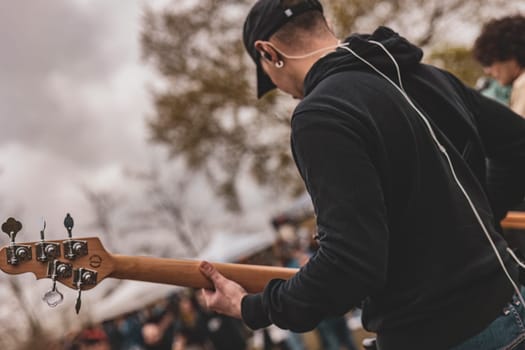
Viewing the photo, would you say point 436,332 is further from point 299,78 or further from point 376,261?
point 299,78

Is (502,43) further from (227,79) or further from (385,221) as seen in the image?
(227,79)

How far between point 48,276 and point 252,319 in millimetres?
623

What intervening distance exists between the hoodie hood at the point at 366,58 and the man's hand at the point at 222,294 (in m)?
0.64

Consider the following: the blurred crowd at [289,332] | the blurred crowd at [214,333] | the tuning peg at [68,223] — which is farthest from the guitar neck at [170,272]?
the blurred crowd at [214,333]

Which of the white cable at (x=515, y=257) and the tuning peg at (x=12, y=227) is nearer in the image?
the white cable at (x=515, y=257)

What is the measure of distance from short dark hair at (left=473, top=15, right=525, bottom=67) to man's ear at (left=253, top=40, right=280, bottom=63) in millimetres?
2139

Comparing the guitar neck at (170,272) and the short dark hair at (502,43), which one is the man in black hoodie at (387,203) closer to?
the guitar neck at (170,272)

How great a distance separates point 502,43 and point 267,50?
216cm

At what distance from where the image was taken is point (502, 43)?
3.50m

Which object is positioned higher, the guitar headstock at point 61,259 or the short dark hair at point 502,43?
the short dark hair at point 502,43

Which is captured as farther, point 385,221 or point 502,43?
point 502,43

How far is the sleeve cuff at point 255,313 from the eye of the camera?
5.50 ft

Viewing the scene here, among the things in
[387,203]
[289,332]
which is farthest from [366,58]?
[289,332]

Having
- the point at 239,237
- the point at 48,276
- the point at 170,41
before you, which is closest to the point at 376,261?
the point at 48,276
